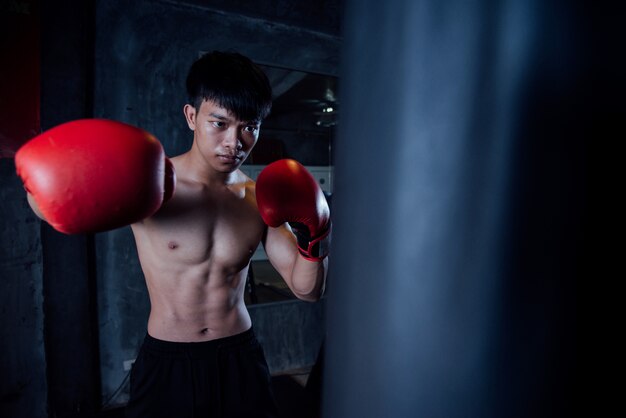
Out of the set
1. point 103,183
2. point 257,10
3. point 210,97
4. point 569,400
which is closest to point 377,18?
point 569,400

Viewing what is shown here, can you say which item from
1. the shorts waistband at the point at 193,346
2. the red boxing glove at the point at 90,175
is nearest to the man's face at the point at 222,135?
the red boxing glove at the point at 90,175

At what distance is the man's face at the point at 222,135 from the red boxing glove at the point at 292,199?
129mm

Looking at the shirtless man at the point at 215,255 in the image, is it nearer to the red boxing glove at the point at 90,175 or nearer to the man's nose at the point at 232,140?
the man's nose at the point at 232,140

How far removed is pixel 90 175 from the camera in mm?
837

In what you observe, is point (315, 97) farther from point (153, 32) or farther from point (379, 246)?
point (379, 246)

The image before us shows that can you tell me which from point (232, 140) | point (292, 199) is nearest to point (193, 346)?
point (292, 199)

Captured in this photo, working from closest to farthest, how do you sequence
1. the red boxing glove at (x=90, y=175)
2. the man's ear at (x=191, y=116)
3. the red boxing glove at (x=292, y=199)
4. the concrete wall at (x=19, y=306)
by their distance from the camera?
the red boxing glove at (x=90, y=175), the red boxing glove at (x=292, y=199), the man's ear at (x=191, y=116), the concrete wall at (x=19, y=306)

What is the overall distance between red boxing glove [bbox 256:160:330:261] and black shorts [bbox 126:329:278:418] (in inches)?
20.6

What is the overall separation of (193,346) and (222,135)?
78 centimetres

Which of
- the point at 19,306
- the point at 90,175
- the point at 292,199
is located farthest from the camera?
the point at 19,306

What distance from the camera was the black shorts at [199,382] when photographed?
1.34 meters

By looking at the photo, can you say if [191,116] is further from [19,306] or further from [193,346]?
[19,306]

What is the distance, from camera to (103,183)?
844 mm

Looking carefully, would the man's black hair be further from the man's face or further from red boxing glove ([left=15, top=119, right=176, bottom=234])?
red boxing glove ([left=15, top=119, right=176, bottom=234])
